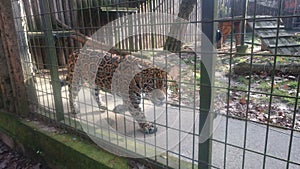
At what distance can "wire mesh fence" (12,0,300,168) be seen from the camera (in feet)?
4.24

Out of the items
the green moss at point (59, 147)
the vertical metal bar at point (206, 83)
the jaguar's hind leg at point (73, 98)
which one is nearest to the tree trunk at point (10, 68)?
the green moss at point (59, 147)

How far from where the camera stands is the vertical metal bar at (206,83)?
1.24m

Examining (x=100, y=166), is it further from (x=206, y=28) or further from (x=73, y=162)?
(x=206, y=28)

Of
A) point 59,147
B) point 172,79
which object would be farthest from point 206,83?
point 59,147

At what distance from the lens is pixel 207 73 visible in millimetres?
1312

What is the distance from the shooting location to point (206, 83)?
134 centimetres

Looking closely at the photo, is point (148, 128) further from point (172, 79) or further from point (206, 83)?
Answer: point (206, 83)

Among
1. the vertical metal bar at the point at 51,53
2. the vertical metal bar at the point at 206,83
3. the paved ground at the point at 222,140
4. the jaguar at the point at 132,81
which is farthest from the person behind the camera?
the jaguar at the point at 132,81

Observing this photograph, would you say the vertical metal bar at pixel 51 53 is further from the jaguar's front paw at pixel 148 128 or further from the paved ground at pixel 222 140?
the jaguar's front paw at pixel 148 128

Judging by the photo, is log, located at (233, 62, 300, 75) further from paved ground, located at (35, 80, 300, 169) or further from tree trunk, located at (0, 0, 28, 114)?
tree trunk, located at (0, 0, 28, 114)

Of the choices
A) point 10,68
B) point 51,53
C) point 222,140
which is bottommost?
point 222,140

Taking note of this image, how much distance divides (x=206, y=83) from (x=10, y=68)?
90.3 inches

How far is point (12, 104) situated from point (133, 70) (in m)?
1.53

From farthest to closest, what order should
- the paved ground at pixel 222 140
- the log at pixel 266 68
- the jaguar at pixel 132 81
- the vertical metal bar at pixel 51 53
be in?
1. the log at pixel 266 68
2. the jaguar at pixel 132 81
3. the vertical metal bar at pixel 51 53
4. the paved ground at pixel 222 140
